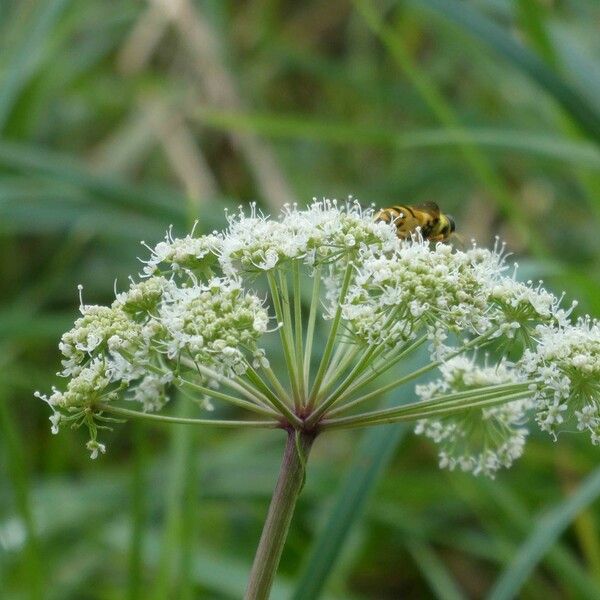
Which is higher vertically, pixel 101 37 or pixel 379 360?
pixel 101 37

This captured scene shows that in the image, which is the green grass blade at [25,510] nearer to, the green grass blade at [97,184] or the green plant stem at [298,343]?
the green plant stem at [298,343]

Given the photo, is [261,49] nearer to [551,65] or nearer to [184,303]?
[551,65]

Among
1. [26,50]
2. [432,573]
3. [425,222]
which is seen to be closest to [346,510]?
[425,222]

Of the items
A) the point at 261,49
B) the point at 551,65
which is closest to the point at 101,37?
the point at 261,49

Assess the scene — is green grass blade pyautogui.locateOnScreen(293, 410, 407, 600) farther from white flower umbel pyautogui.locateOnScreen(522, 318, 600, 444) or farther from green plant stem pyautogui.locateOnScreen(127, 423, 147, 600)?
white flower umbel pyautogui.locateOnScreen(522, 318, 600, 444)

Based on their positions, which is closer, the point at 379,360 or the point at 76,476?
the point at 379,360
